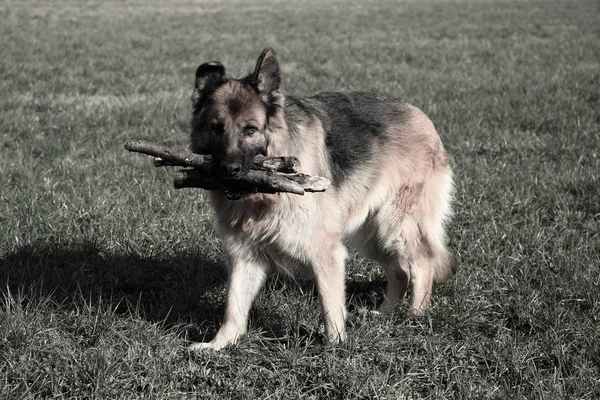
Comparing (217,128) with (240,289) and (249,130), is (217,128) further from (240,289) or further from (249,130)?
(240,289)

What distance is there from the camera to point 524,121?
28.5 ft

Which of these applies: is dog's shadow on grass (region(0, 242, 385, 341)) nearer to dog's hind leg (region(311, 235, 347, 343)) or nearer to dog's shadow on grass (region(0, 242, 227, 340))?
dog's shadow on grass (region(0, 242, 227, 340))

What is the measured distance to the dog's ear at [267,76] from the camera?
3.67 meters

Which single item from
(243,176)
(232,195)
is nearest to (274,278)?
(232,195)

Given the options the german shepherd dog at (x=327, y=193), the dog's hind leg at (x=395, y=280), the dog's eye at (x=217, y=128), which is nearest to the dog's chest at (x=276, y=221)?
the german shepherd dog at (x=327, y=193)

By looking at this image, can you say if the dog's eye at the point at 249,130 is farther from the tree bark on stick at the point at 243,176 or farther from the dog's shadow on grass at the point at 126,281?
the dog's shadow on grass at the point at 126,281

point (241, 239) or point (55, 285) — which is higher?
point (241, 239)

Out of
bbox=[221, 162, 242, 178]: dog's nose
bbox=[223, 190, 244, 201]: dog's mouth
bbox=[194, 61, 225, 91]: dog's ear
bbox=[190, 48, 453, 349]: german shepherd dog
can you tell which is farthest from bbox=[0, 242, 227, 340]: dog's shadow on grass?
bbox=[194, 61, 225, 91]: dog's ear

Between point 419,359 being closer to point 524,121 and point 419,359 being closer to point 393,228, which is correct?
point 393,228

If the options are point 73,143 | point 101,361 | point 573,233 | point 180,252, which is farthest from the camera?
point 73,143

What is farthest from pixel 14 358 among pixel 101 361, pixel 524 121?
pixel 524 121

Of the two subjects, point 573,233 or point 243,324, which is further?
point 573,233

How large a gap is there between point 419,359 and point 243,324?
106 centimetres

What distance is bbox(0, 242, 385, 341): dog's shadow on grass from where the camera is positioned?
411 cm
